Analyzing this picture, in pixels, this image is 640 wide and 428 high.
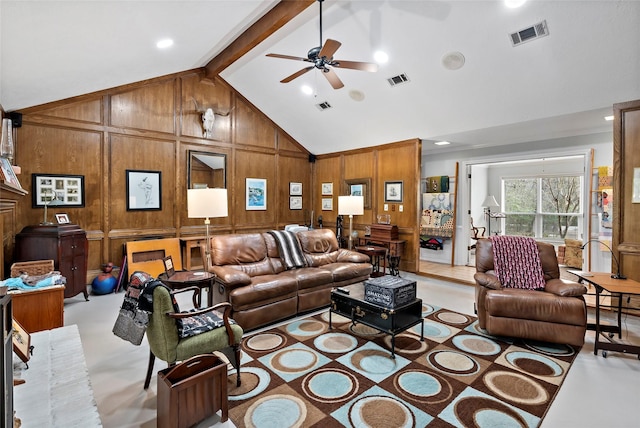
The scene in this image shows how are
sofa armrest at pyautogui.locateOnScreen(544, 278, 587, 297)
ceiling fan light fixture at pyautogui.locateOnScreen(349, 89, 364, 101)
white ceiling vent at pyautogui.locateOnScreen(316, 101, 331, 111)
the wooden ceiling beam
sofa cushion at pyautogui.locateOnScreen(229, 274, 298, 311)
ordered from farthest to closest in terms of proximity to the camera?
white ceiling vent at pyautogui.locateOnScreen(316, 101, 331, 111) < ceiling fan light fixture at pyautogui.locateOnScreen(349, 89, 364, 101) < the wooden ceiling beam < sofa cushion at pyautogui.locateOnScreen(229, 274, 298, 311) < sofa armrest at pyautogui.locateOnScreen(544, 278, 587, 297)

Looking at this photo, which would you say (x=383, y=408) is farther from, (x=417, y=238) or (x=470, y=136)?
(x=470, y=136)

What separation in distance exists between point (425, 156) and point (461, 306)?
13.9 ft

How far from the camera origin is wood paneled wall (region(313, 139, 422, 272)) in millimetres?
5984

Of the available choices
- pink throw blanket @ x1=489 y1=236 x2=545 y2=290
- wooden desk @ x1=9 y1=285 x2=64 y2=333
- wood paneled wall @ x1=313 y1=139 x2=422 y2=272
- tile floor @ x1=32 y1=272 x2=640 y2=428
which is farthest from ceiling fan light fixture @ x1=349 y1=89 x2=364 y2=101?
wooden desk @ x1=9 y1=285 x2=64 y2=333

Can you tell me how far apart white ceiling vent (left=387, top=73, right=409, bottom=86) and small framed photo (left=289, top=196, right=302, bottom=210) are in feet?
12.3

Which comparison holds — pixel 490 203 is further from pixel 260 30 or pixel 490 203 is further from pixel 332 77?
pixel 260 30

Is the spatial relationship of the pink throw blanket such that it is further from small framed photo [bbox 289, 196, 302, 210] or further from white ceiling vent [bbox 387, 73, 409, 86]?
small framed photo [bbox 289, 196, 302, 210]

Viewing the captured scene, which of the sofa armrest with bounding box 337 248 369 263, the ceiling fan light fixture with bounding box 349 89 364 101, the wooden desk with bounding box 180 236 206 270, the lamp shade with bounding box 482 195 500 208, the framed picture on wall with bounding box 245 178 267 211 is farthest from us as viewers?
the lamp shade with bounding box 482 195 500 208

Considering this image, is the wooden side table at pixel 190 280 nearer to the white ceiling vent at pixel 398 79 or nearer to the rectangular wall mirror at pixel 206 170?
the rectangular wall mirror at pixel 206 170

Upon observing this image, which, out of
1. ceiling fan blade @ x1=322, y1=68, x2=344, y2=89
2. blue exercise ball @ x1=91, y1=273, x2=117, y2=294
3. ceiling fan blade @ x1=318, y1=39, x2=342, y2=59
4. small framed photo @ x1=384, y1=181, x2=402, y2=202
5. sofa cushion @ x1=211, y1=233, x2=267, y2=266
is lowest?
blue exercise ball @ x1=91, y1=273, x2=117, y2=294

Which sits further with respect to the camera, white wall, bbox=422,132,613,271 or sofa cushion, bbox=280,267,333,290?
white wall, bbox=422,132,613,271

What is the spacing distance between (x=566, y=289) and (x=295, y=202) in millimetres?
5628

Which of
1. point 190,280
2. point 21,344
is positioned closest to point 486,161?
point 190,280

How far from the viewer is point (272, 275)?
3.88 metres
